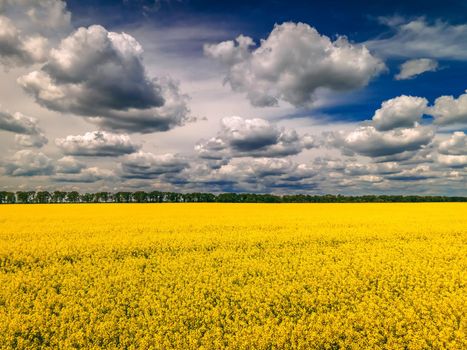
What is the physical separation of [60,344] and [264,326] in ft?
14.7

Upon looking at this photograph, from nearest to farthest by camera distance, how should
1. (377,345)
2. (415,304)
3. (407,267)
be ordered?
1. (377,345)
2. (415,304)
3. (407,267)

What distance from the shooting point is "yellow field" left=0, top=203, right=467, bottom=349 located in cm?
736

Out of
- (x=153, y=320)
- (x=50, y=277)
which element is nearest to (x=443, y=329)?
(x=153, y=320)

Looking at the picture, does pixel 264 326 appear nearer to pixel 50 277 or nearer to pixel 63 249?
pixel 50 277

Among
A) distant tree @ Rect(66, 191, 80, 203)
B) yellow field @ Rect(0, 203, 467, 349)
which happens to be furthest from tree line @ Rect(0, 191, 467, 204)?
yellow field @ Rect(0, 203, 467, 349)

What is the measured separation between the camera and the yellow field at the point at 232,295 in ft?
24.2

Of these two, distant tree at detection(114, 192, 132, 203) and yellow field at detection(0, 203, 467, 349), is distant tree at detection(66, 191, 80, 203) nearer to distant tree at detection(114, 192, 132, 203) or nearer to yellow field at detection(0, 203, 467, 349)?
distant tree at detection(114, 192, 132, 203)

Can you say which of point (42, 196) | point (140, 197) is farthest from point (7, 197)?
point (140, 197)

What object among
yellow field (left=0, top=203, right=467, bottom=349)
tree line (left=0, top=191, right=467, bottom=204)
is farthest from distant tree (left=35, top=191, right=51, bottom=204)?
yellow field (left=0, top=203, right=467, bottom=349)

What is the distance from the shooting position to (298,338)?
7324mm

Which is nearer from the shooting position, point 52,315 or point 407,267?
point 52,315

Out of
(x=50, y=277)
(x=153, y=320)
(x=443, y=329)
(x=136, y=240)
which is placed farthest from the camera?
(x=136, y=240)

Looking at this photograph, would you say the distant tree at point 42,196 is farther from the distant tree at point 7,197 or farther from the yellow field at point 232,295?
the yellow field at point 232,295

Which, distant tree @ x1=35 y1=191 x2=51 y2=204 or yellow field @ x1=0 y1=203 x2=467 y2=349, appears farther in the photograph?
distant tree @ x1=35 y1=191 x2=51 y2=204
